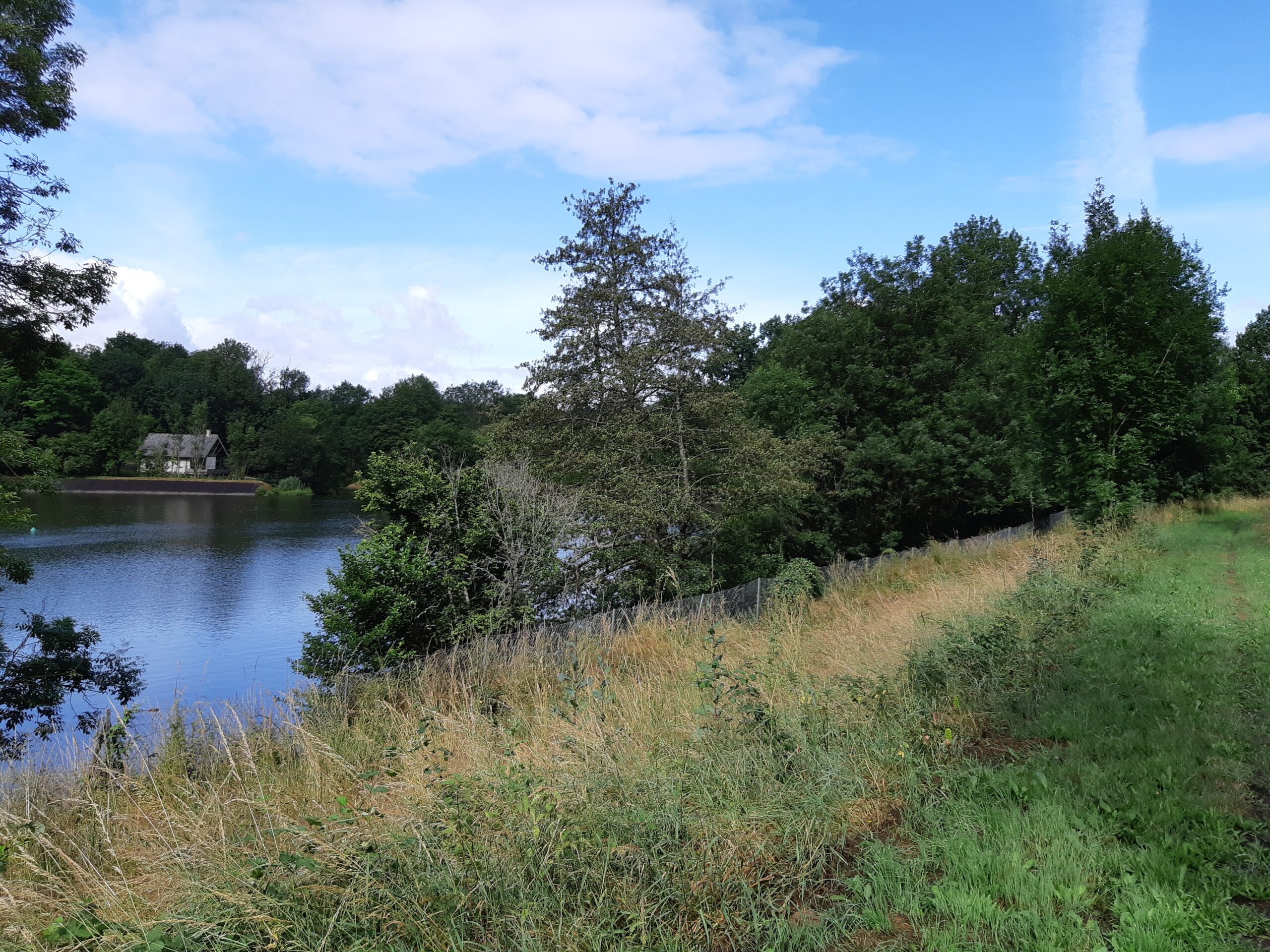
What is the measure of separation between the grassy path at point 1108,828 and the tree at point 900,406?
815 inches

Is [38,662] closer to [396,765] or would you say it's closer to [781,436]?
[396,765]

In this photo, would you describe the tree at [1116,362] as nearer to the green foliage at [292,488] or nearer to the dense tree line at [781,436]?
the dense tree line at [781,436]

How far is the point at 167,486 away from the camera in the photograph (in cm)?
7506

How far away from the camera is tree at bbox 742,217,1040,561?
27.1 meters

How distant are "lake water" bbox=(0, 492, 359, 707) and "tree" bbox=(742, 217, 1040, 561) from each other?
55.3 ft

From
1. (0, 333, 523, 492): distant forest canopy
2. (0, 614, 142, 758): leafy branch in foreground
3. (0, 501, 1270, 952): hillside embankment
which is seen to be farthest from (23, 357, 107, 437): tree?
(0, 501, 1270, 952): hillside embankment

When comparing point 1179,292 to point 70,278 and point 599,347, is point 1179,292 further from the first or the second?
point 70,278

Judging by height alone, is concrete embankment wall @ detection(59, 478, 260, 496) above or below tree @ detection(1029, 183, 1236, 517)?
below

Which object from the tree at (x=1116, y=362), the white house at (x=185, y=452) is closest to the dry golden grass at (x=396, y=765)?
the tree at (x=1116, y=362)

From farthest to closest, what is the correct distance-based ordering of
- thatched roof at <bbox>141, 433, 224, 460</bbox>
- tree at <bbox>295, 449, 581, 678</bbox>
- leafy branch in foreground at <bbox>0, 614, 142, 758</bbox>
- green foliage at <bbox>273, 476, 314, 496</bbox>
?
thatched roof at <bbox>141, 433, 224, 460</bbox> < green foliage at <bbox>273, 476, 314, 496</bbox> < leafy branch in foreground at <bbox>0, 614, 142, 758</bbox> < tree at <bbox>295, 449, 581, 678</bbox>

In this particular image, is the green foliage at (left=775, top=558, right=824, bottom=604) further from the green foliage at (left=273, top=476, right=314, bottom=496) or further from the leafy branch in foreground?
the green foliage at (left=273, top=476, right=314, bottom=496)

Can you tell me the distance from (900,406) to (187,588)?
2591 cm

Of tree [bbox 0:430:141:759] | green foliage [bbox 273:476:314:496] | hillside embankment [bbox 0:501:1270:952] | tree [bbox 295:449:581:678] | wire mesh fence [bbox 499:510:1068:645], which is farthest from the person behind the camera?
green foliage [bbox 273:476:314:496]

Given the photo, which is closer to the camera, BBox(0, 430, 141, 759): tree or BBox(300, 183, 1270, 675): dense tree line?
BBox(0, 430, 141, 759): tree
